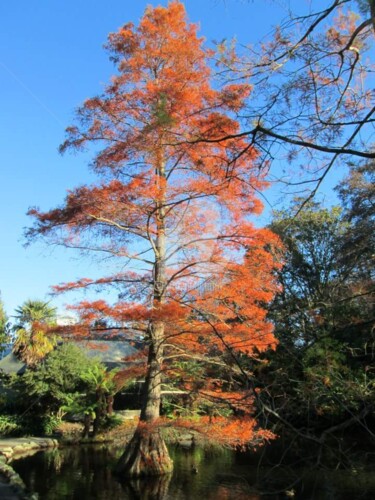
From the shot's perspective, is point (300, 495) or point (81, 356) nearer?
point (300, 495)

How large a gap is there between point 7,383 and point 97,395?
337 cm

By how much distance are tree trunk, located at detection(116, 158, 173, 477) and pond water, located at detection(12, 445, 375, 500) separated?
0.83 ft

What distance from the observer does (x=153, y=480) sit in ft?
29.8

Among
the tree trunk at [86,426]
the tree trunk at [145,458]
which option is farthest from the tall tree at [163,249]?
the tree trunk at [86,426]

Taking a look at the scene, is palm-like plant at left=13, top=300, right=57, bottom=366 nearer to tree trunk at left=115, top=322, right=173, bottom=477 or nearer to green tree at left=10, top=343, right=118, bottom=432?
green tree at left=10, top=343, right=118, bottom=432

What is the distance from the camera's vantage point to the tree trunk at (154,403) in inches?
365

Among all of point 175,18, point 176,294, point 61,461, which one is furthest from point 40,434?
point 175,18

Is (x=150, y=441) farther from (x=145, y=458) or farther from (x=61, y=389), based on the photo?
(x=61, y=389)

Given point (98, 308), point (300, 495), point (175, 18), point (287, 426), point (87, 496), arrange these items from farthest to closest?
1. point (175, 18)
2. point (98, 308)
3. point (87, 496)
4. point (300, 495)
5. point (287, 426)

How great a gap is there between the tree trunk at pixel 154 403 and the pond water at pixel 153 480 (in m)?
0.25

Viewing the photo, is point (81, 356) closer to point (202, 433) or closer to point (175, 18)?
point (202, 433)

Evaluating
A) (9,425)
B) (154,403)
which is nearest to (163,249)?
(154,403)

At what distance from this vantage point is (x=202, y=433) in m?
8.88

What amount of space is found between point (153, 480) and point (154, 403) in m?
1.44
